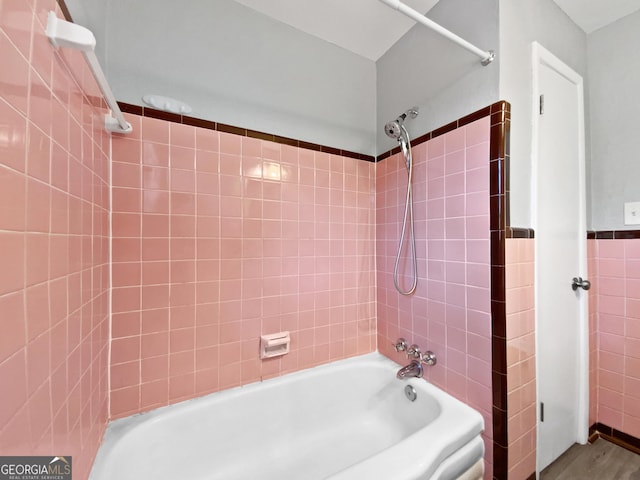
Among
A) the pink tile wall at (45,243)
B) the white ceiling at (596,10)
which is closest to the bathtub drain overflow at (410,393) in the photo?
the pink tile wall at (45,243)

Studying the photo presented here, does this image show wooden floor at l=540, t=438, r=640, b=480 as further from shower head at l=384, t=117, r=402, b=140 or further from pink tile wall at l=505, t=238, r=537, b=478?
shower head at l=384, t=117, r=402, b=140

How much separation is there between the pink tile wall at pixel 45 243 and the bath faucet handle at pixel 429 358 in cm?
138

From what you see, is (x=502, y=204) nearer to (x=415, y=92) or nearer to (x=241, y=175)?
(x=415, y=92)

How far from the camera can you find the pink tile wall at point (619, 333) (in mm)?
1320

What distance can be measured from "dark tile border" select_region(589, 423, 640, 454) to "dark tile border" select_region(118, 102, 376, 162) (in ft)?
6.98

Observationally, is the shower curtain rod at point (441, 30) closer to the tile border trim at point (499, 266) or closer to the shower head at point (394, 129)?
the tile border trim at point (499, 266)

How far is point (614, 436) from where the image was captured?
54.6 inches

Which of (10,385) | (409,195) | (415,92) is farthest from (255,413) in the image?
(415,92)

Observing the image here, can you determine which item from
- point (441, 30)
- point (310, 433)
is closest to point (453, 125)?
point (441, 30)

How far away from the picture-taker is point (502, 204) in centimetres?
98

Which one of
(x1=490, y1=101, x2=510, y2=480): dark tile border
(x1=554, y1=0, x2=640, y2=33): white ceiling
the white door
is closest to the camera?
(x1=490, y1=101, x2=510, y2=480): dark tile border

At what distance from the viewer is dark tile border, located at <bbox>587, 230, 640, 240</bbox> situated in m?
1.32

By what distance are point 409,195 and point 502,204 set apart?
1.56 feet

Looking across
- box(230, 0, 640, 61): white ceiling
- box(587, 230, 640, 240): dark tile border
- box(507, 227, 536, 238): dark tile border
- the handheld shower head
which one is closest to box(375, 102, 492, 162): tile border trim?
the handheld shower head
